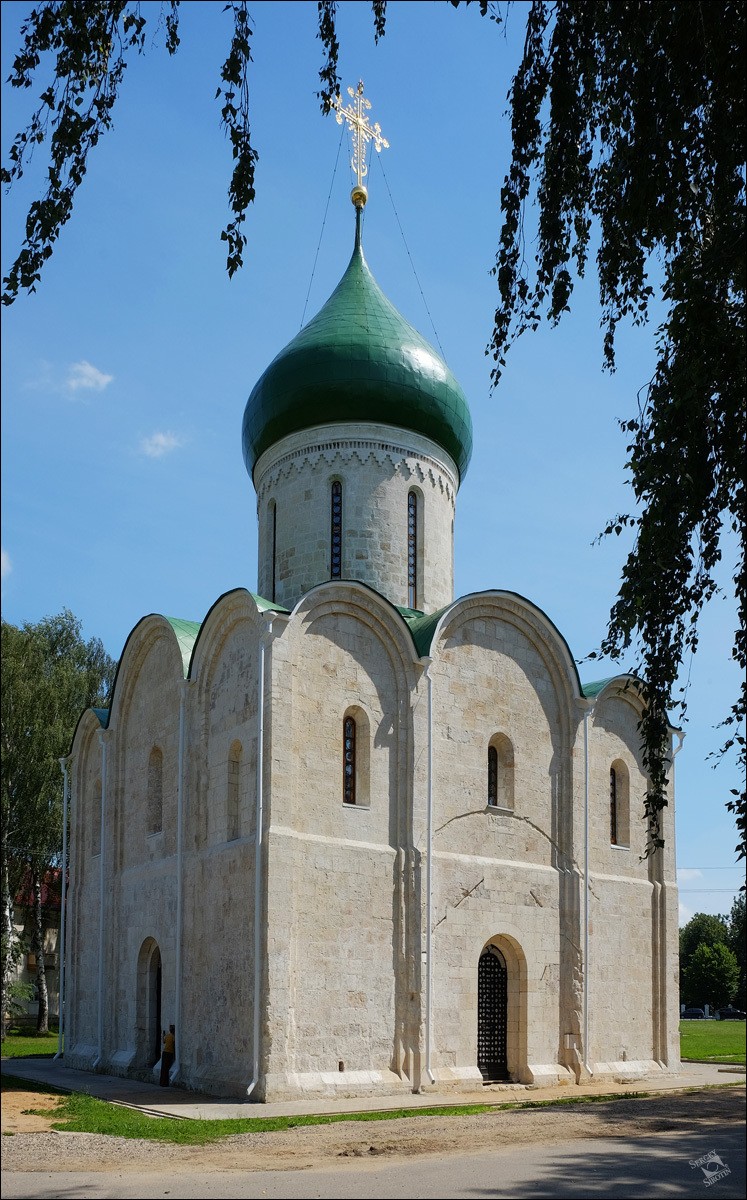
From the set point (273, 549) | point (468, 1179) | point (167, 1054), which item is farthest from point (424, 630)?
point (468, 1179)

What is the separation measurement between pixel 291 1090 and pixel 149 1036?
13.6ft

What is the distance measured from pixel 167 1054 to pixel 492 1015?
4107 mm

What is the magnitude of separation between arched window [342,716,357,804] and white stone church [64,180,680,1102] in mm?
39

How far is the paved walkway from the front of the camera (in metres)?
12.0

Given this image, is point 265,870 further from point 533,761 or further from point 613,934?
point 613,934

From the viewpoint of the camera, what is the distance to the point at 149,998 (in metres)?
16.2

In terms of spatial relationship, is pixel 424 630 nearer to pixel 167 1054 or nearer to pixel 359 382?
pixel 359 382

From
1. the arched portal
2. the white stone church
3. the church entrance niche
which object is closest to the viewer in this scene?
the white stone church

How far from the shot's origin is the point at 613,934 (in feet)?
53.9

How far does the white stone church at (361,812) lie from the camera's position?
13609mm

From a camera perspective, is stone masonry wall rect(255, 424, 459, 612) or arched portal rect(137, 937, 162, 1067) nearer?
arched portal rect(137, 937, 162, 1067)

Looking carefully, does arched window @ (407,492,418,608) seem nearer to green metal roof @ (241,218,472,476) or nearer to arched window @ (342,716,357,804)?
green metal roof @ (241,218,472,476)

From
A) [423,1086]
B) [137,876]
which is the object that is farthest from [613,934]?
[137,876]

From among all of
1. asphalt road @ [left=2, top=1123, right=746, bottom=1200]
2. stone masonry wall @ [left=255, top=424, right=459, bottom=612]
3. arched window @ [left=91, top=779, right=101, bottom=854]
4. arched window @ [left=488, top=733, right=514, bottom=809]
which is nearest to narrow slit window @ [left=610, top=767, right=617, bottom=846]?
arched window @ [left=488, top=733, right=514, bottom=809]
